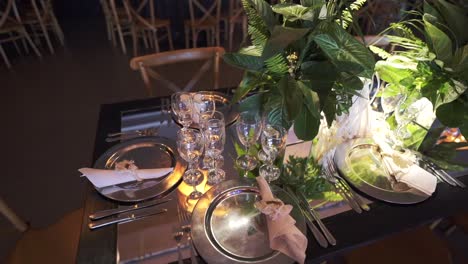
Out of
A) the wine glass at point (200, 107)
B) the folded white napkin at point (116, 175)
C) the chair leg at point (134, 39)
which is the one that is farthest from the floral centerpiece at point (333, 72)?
the chair leg at point (134, 39)

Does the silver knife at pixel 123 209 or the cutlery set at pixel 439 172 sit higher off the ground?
the cutlery set at pixel 439 172

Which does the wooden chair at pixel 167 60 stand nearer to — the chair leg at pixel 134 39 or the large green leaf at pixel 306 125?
the large green leaf at pixel 306 125

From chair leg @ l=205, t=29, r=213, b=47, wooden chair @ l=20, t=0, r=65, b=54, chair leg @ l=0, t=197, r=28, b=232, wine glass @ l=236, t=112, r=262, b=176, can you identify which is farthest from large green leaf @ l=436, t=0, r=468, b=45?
wooden chair @ l=20, t=0, r=65, b=54

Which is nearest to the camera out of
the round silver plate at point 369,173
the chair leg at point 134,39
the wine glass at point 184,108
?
the round silver plate at point 369,173

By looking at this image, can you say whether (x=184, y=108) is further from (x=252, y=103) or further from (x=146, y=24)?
(x=146, y=24)

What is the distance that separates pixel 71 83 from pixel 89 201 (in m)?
2.65

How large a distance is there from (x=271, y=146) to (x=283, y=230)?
26 centimetres

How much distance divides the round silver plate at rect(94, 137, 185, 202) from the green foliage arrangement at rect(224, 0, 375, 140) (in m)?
0.34

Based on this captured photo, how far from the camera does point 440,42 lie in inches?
30.5

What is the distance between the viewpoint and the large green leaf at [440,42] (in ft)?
2.51

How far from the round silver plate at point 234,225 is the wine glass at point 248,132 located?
0.07 m

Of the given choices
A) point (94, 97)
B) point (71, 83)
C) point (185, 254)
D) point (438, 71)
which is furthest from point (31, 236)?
point (71, 83)

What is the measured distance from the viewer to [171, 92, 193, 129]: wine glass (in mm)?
1072

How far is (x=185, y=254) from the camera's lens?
699 mm
